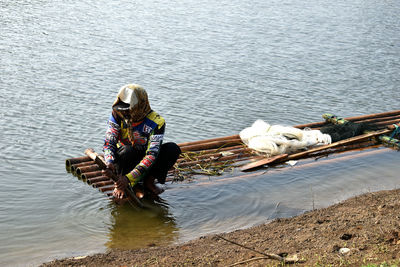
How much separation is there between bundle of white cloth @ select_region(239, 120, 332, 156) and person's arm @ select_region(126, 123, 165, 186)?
209 cm

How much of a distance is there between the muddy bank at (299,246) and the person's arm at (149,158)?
75cm

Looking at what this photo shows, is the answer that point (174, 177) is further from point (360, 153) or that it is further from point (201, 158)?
point (360, 153)

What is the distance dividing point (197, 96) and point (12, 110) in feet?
10.8

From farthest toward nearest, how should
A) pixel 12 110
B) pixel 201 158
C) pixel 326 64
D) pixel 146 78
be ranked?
pixel 326 64 < pixel 146 78 < pixel 12 110 < pixel 201 158

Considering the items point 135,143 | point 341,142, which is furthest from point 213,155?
point 341,142

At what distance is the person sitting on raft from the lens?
4.90 m

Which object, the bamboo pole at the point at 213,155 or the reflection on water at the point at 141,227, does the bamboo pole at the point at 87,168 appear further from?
the bamboo pole at the point at 213,155

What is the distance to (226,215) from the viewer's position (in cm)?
548

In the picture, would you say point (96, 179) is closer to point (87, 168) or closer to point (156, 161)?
point (87, 168)

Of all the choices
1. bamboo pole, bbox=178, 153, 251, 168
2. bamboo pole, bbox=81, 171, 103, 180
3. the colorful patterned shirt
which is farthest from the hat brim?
bamboo pole, bbox=178, 153, 251, 168

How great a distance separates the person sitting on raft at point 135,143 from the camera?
490 cm

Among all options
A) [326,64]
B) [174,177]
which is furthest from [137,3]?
[174,177]

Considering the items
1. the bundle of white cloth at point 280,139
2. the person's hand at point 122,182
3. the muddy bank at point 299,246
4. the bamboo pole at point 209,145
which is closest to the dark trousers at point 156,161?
the person's hand at point 122,182

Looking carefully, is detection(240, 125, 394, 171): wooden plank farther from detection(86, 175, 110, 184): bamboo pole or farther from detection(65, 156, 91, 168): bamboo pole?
detection(65, 156, 91, 168): bamboo pole
